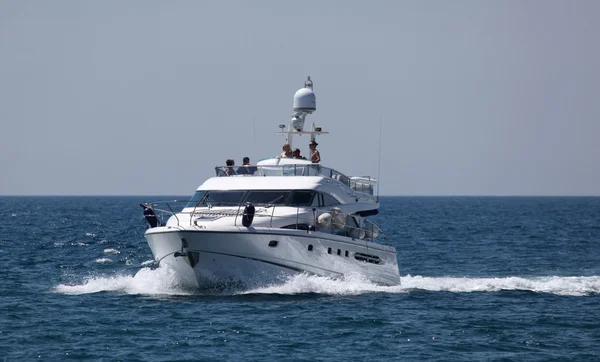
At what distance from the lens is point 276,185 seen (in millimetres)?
26547

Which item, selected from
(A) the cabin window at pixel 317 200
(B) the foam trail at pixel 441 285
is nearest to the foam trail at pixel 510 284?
(B) the foam trail at pixel 441 285

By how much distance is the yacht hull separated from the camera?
77.4ft

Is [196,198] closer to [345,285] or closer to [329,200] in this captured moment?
[329,200]

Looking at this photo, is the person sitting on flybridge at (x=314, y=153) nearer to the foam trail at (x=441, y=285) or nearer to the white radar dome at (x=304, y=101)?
the white radar dome at (x=304, y=101)

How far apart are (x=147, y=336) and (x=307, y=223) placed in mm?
7233

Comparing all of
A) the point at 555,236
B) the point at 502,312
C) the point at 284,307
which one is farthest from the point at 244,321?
the point at 555,236

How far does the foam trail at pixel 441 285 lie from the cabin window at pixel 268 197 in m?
2.53

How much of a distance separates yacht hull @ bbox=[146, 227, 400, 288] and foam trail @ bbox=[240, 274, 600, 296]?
0.89ft

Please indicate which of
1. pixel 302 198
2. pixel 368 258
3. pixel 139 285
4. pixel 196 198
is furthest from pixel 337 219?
pixel 139 285

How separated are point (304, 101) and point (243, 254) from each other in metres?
9.27

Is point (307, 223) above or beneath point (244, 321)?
above

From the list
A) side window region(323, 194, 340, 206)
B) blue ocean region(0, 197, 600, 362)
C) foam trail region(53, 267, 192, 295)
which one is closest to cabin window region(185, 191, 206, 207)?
foam trail region(53, 267, 192, 295)

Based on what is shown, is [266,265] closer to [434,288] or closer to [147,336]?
[147,336]

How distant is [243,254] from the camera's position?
23.7 meters
